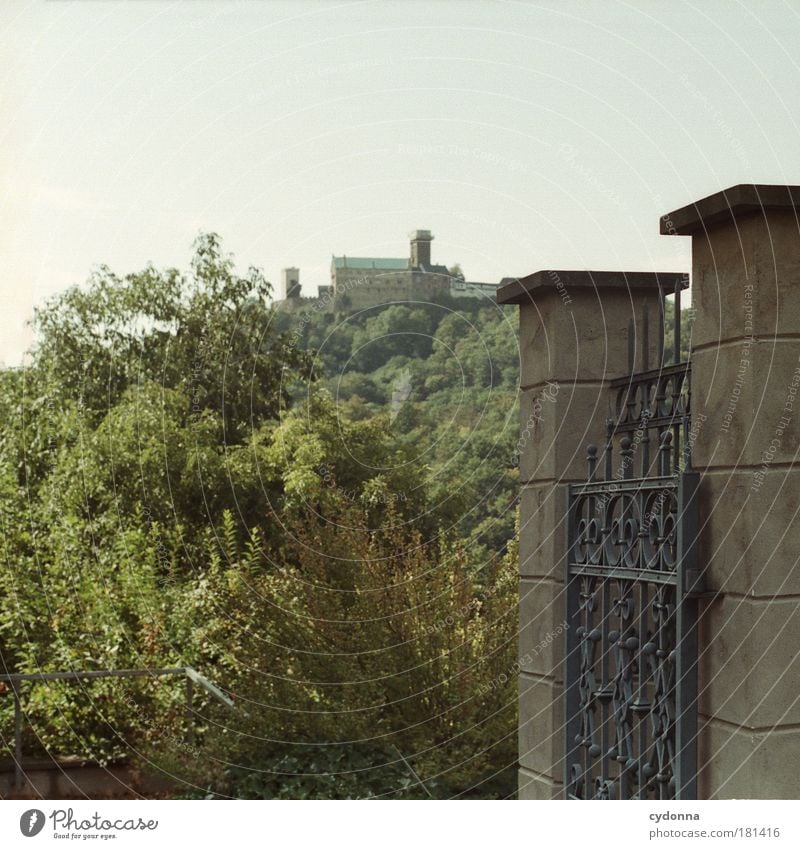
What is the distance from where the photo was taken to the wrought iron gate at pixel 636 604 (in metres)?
2.27

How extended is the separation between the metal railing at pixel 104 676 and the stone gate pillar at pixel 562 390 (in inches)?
122

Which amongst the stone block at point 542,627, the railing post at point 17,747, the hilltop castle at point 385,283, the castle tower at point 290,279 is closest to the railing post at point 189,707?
the railing post at point 17,747

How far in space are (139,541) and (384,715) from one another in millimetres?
3429

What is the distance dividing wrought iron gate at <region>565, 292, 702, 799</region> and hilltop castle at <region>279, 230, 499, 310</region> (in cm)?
766

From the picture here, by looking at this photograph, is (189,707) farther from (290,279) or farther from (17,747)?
(290,279)

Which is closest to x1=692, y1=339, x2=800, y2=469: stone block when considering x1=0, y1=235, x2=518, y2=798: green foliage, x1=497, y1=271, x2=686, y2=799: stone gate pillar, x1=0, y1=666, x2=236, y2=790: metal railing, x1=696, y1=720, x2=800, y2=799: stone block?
x1=696, y1=720, x2=800, y2=799: stone block

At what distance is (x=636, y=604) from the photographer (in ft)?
8.46

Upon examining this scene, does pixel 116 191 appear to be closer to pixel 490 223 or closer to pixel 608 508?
pixel 490 223

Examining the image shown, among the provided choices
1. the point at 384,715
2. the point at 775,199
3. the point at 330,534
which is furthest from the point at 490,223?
the point at 775,199

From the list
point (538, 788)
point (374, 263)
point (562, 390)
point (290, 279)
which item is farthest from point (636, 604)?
point (290, 279)

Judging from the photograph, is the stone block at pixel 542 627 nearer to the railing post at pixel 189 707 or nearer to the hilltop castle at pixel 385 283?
the railing post at pixel 189 707

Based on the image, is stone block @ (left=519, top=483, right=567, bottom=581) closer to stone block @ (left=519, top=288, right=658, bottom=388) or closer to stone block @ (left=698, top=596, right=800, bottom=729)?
stone block @ (left=519, top=288, right=658, bottom=388)

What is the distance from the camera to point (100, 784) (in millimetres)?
6430
